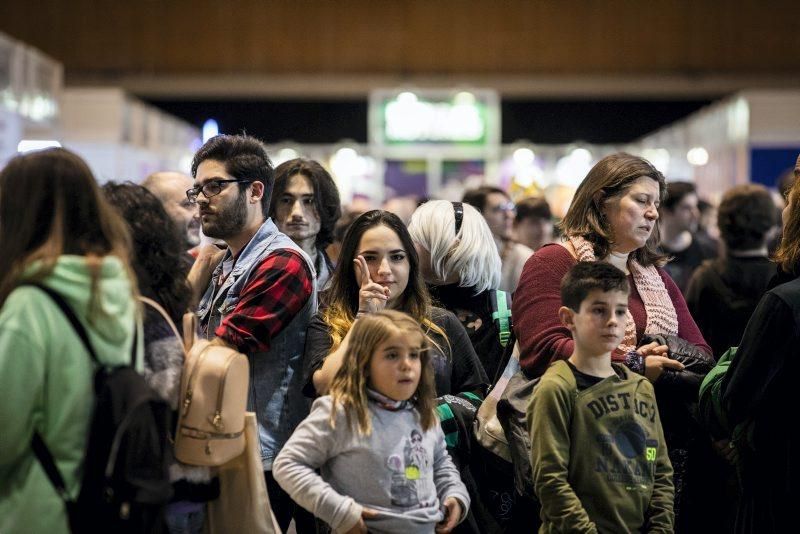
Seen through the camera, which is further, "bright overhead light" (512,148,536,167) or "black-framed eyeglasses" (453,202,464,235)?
"bright overhead light" (512,148,536,167)

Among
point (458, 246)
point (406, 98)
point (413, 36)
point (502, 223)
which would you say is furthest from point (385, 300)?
point (413, 36)

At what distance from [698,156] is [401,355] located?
49.1 ft

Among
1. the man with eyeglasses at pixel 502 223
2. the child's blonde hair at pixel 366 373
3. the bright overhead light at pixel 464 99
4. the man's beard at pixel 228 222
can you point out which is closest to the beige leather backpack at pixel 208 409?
the child's blonde hair at pixel 366 373

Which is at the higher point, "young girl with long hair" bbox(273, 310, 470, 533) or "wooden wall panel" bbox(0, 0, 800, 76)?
"wooden wall panel" bbox(0, 0, 800, 76)

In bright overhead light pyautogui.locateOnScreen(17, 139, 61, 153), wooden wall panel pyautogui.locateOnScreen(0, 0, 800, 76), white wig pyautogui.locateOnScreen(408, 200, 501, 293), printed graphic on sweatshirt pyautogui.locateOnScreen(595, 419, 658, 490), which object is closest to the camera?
printed graphic on sweatshirt pyautogui.locateOnScreen(595, 419, 658, 490)

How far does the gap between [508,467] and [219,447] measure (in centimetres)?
109

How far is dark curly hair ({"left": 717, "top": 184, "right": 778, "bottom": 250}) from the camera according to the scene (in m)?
5.48

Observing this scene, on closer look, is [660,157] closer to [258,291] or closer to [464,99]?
[464,99]

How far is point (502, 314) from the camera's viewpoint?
4219 millimetres

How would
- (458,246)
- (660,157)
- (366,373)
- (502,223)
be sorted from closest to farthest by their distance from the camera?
(366,373)
(458,246)
(502,223)
(660,157)

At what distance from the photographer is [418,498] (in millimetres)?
3174

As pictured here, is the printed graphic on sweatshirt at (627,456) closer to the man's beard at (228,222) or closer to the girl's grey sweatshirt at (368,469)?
the girl's grey sweatshirt at (368,469)

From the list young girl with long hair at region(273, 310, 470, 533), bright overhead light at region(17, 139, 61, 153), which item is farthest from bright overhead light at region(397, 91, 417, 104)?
young girl with long hair at region(273, 310, 470, 533)

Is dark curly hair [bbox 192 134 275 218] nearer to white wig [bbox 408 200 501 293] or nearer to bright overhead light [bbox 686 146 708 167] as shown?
white wig [bbox 408 200 501 293]
